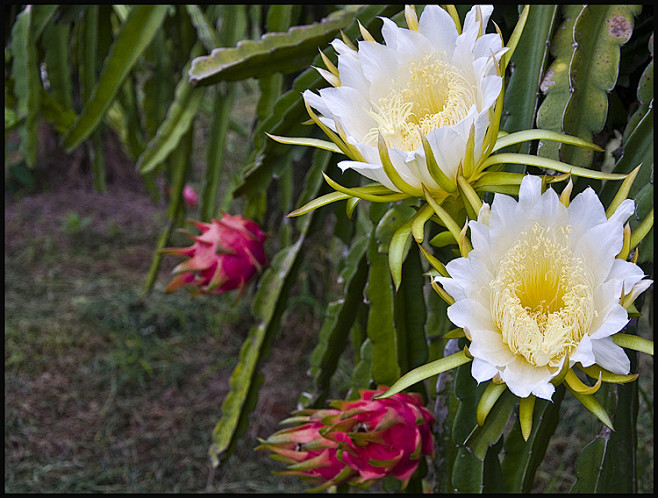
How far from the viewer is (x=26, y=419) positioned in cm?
162

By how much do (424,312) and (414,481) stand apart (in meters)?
0.19

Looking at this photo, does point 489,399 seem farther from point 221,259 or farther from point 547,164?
point 221,259

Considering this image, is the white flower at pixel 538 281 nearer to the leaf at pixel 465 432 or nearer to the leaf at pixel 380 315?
the leaf at pixel 465 432

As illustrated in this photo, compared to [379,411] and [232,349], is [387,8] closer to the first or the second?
[379,411]

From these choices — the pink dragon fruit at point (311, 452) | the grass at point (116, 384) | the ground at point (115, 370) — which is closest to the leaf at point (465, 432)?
the pink dragon fruit at point (311, 452)

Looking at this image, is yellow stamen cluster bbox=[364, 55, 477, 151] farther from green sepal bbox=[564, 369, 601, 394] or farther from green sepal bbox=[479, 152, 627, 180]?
green sepal bbox=[564, 369, 601, 394]

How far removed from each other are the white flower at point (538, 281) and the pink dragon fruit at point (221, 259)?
0.69 m

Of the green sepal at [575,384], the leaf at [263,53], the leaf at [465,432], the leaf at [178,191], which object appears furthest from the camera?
the leaf at [178,191]

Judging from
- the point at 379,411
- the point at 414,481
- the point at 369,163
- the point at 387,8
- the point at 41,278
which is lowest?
the point at 41,278

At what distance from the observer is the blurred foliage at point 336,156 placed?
593 mm

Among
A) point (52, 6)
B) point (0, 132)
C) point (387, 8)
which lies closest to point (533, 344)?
point (387, 8)

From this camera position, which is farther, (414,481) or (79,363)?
(79,363)

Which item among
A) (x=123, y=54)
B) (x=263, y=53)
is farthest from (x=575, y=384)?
(x=123, y=54)

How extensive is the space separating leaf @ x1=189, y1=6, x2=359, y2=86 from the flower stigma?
0.53m
